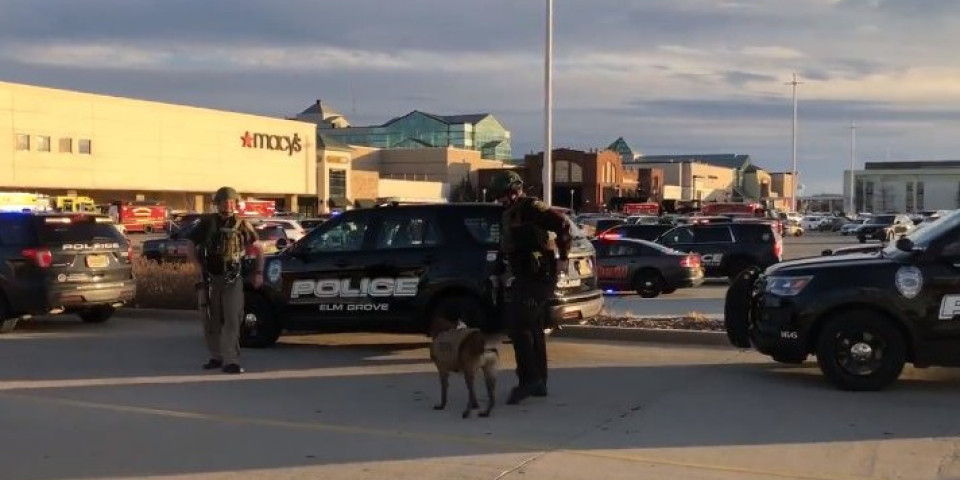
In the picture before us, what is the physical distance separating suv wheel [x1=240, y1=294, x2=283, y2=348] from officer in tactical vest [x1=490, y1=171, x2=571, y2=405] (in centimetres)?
416

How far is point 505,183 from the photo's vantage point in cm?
848

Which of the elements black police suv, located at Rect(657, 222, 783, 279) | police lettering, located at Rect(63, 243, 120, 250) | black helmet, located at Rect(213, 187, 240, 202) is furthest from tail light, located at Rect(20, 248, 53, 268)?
A: black police suv, located at Rect(657, 222, 783, 279)

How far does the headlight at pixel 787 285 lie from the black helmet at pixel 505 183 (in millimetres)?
2628

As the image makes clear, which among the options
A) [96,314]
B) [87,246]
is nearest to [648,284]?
[96,314]

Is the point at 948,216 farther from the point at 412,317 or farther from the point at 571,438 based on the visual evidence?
the point at 412,317

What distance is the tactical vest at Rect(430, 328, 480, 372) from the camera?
7637 millimetres

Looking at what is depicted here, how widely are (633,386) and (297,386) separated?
3179 mm

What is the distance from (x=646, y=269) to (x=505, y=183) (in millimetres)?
11960

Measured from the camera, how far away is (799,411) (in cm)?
791

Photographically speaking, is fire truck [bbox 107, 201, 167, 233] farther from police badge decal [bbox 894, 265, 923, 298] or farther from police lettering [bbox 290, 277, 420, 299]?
police badge decal [bbox 894, 265, 923, 298]

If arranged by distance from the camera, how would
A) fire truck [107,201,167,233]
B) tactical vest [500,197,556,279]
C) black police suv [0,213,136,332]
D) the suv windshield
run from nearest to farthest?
tactical vest [500,197,556,279] < the suv windshield < black police suv [0,213,136,332] < fire truck [107,201,167,233]

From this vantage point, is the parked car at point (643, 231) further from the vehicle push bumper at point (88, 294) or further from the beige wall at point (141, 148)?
the beige wall at point (141, 148)

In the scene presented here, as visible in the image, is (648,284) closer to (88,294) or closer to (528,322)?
(88,294)

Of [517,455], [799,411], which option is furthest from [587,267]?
[517,455]
